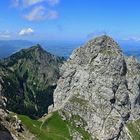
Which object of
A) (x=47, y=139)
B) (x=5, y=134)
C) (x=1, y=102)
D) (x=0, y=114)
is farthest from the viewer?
(x=47, y=139)

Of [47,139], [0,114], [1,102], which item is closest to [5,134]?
[0,114]

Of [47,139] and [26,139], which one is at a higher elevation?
[26,139]

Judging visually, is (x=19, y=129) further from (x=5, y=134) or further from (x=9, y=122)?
(x=5, y=134)

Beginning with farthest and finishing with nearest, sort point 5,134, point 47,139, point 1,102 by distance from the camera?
point 47,139
point 1,102
point 5,134

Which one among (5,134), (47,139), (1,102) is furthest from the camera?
(47,139)

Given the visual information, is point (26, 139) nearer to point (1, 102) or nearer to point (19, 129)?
point (19, 129)

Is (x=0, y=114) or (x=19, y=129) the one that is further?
(x=19, y=129)

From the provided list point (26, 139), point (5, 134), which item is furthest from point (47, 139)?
point (5, 134)

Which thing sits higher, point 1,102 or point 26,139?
point 1,102

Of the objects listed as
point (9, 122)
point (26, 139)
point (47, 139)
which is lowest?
point (47, 139)
